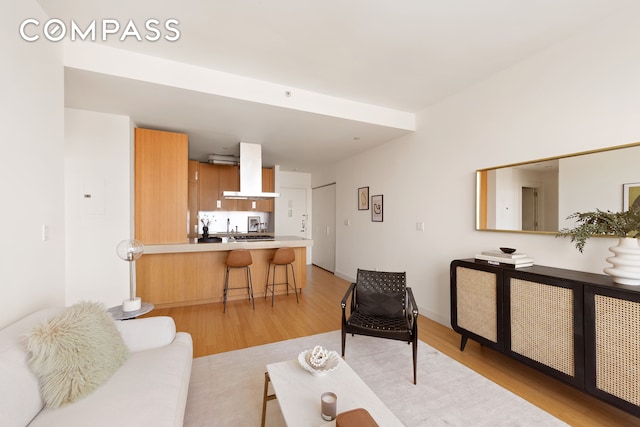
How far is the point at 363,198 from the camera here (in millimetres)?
4836

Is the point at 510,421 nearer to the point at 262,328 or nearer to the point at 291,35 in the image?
the point at 262,328

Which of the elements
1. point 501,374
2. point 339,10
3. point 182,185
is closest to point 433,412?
point 501,374

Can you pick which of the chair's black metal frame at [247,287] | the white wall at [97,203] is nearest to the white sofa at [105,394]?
the white wall at [97,203]

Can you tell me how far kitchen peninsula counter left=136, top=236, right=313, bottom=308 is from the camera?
3547 millimetres

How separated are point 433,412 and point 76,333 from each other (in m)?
2.17

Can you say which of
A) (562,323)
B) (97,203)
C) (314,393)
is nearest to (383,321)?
(314,393)

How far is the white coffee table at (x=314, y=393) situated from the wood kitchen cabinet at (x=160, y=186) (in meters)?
2.82

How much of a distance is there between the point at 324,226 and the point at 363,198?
1.91 meters

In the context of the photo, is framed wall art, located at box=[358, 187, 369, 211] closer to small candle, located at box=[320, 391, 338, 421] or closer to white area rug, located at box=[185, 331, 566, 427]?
white area rug, located at box=[185, 331, 566, 427]

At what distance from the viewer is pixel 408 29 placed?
203 centimetres

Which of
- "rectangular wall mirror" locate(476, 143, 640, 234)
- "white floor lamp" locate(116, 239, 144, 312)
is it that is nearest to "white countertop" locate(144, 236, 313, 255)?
"white floor lamp" locate(116, 239, 144, 312)

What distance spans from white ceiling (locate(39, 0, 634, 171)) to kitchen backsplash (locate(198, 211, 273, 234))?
2.72 meters

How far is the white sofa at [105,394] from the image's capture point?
Result: 3.49 ft

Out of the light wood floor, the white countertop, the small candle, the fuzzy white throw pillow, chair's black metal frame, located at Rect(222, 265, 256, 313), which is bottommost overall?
the light wood floor
